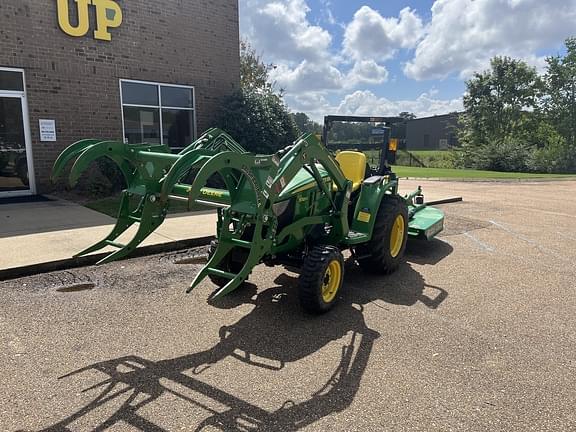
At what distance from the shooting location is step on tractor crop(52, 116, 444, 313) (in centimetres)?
391

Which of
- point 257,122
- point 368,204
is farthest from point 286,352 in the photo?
point 257,122

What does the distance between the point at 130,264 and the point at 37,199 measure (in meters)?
5.70

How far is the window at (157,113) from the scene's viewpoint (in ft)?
39.0

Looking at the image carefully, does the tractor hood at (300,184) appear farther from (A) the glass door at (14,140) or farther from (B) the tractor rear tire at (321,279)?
(A) the glass door at (14,140)

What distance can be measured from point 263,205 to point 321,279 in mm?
894

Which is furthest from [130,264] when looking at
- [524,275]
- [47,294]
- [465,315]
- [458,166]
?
[458,166]

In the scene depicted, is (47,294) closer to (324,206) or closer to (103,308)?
(103,308)

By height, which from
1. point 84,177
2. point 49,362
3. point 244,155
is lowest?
point 49,362

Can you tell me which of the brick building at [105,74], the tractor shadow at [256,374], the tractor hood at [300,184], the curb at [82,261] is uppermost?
the brick building at [105,74]

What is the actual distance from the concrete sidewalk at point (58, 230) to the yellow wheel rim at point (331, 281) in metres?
3.04

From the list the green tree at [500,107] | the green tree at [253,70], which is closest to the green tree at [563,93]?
the green tree at [500,107]

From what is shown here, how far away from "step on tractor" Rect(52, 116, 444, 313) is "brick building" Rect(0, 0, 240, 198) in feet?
24.5

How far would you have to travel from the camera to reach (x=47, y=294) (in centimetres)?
489

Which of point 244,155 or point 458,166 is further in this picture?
point 458,166
